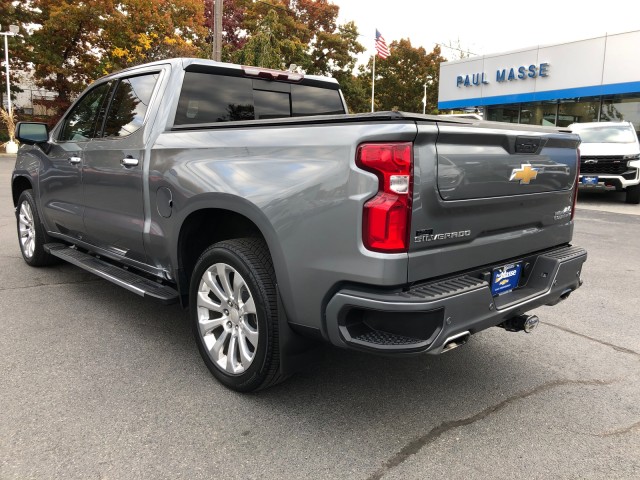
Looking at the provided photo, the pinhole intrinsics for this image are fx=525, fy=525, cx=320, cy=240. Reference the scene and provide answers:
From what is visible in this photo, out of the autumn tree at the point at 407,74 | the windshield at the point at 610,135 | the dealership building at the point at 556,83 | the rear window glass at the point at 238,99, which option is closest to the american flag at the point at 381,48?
the dealership building at the point at 556,83

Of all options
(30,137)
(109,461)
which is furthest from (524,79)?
(109,461)

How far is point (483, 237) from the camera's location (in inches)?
105

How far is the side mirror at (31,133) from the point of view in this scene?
16.1ft

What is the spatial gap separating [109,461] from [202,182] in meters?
1.51

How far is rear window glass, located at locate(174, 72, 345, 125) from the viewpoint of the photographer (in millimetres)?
3719

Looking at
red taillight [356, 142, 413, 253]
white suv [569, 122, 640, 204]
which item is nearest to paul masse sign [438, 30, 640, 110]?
white suv [569, 122, 640, 204]

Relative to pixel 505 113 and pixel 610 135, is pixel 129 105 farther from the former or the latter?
pixel 505 113

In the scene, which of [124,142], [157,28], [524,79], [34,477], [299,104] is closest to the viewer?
[34,477]

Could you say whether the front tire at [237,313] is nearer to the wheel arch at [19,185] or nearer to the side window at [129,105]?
the side window at [129,105]

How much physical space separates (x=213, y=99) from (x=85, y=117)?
60.2 inches

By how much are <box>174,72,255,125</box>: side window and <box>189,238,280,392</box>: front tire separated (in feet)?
3.94

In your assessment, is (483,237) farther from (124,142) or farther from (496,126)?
(124,142)

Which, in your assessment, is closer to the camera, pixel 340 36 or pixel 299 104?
pixel 299 104

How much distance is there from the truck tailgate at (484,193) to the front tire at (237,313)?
83cm
